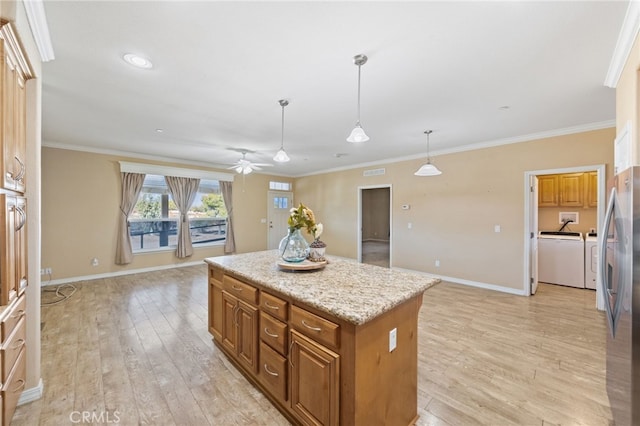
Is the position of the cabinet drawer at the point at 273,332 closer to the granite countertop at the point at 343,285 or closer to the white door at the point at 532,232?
the granite countertop at the point at 343,285

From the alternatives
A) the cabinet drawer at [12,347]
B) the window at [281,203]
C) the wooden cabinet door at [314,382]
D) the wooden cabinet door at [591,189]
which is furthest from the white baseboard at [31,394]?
the wooden cabinet door at [591,189]

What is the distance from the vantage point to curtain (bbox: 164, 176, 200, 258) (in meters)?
5.95

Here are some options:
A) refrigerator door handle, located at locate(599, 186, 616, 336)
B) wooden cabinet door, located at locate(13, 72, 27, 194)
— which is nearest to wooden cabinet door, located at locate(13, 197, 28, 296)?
wooden cabinet door, located at locate(13, 72, 27, 194)

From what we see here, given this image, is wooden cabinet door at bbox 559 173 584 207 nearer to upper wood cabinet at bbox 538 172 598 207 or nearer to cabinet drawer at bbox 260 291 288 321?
upper wood cabinet at bbox 538 172 598 207

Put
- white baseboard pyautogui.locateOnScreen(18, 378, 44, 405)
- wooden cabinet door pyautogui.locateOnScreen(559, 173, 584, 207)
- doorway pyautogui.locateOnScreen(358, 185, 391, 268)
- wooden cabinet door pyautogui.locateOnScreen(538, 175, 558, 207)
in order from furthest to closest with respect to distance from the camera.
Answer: doorway pyautogui.locateOnScreen(358, 185, 391, 268) → wooden cabinet door pyautogui.locateOnScreen(538, 175, 558, 207) → wooden cabinet door pyautogui.locateOnScreen(559, 173, 584, 207) → white baseboard pyautogui.locateOnScreen(18, 378, 44, 405)

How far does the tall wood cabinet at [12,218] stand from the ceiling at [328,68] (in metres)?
0.45

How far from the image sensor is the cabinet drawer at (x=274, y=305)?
170cm

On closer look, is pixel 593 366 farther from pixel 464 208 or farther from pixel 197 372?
pixel 197 372

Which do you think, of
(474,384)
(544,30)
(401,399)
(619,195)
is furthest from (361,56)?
(474,384)

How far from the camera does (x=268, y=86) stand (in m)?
2.55

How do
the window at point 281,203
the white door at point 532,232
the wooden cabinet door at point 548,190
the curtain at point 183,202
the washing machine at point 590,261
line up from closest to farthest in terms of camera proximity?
the white door at point 532,232 → the washing machine at point 590,261 → the wooden cabinet door at point 548,190 → the curtain at point 183,202 → the window at point 281,203

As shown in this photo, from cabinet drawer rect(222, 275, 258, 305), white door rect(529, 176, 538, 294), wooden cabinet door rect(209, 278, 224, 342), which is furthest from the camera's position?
white door rect(529, 176, 538, 294)

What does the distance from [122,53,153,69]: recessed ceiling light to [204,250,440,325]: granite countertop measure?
6.02 feet

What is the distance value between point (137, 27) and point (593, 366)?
4.56 meters
